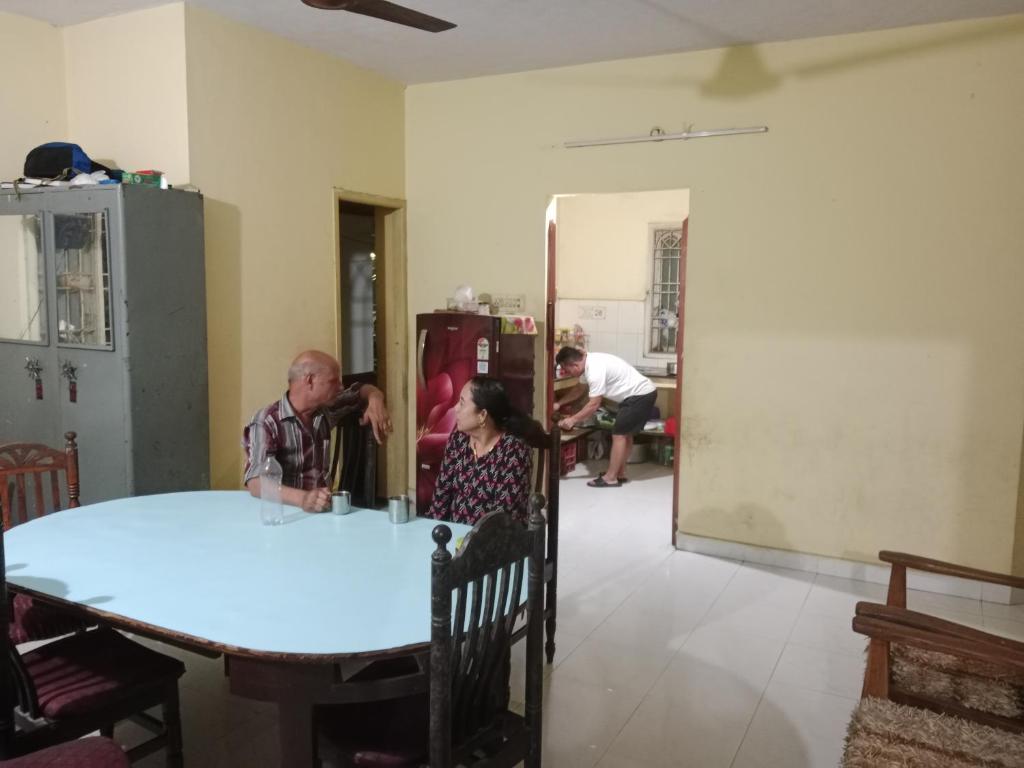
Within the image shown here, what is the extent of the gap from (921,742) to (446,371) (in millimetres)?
3369

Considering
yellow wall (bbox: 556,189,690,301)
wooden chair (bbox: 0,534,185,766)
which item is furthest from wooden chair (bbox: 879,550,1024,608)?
yellow wall (bbox: 556,189,690,301)

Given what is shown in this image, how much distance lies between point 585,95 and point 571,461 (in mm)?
3066

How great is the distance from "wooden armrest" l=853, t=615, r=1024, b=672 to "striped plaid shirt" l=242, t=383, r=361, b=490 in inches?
78.7

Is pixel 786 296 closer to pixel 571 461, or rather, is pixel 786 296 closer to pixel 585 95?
pixel 585 95

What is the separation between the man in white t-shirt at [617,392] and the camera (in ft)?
20.2

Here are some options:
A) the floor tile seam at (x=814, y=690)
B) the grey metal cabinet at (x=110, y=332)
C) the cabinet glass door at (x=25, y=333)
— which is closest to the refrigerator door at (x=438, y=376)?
the grey metal cabinet at (x=110, y=332)

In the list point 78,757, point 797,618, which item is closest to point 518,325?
point 797,618

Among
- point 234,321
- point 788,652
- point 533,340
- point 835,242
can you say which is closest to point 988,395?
point 835,242

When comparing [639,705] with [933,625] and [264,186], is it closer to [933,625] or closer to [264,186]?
[933,625]

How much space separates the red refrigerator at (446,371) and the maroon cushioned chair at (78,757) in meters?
3.19

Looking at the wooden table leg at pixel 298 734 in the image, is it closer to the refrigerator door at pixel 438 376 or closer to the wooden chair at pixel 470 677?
the wooden chair at pixel 470 677

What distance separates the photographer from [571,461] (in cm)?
667

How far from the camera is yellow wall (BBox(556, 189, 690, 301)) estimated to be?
707cm

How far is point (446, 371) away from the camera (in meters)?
4.89
